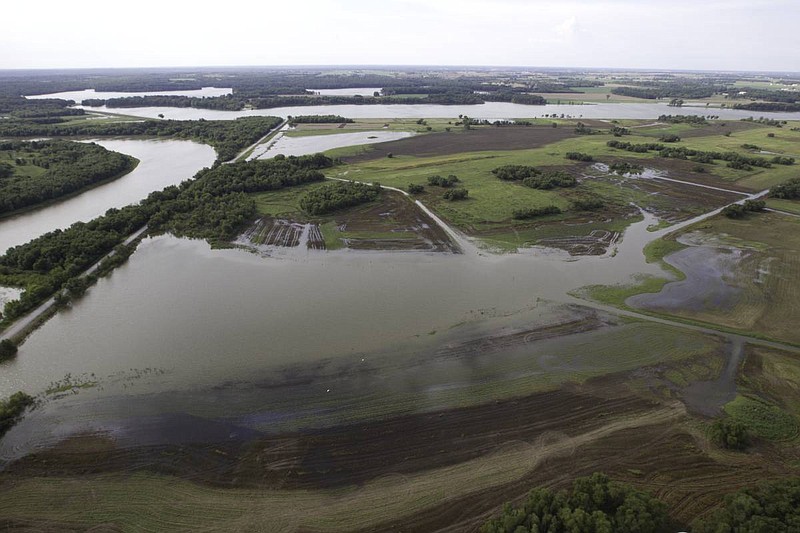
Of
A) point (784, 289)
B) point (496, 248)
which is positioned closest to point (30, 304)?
point (496, 248)

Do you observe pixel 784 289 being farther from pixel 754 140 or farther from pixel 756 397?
pixel 754 140

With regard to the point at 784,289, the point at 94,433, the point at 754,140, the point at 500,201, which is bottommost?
the point at 94,433

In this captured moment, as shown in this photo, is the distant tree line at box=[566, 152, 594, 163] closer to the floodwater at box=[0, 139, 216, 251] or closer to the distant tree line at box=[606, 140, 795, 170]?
the distant tree line at box=[606, 140, 795, 170]

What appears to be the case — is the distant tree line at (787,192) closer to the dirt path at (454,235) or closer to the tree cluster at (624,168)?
the tree cluster at (624,168)

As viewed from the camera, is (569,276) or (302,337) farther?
(569,276)

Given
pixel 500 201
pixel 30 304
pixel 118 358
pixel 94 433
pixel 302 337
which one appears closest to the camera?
pixel 94 433

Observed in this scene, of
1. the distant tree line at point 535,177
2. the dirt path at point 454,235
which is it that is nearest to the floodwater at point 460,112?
the distant tree line at point 535,177

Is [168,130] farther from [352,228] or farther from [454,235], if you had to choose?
[454,235]
